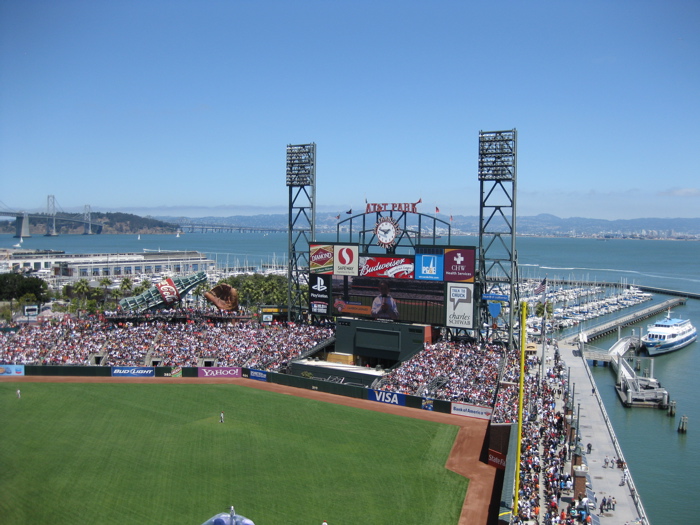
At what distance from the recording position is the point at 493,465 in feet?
91.6

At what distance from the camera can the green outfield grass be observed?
72.8ft

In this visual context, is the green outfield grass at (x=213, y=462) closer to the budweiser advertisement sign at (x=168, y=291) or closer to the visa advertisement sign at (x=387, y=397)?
the visa advertisement sign at (x=387, y=397)

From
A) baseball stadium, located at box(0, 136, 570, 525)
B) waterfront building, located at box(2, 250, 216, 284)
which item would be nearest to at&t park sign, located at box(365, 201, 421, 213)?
baseball stadium, located at box(0, 136, 570, 525)

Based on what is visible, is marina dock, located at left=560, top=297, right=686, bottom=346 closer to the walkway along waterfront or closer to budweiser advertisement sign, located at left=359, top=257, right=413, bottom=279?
the walkway along waterfront

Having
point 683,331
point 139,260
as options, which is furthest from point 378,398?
point 139,260

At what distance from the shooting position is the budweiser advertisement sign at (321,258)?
4469cm

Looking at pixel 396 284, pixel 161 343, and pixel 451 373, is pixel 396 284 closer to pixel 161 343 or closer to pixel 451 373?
pixel 451 373

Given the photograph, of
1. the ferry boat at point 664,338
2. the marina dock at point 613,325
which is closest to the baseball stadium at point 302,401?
the marina dock at point 613,325

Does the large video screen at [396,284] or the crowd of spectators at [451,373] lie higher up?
the large video screen at [396,284]

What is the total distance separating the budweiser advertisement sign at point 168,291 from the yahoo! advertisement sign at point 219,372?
463 inches

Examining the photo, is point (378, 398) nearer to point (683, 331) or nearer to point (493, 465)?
point (493, 465)

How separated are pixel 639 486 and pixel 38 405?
111ft

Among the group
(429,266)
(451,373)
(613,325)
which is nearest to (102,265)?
(613,325)

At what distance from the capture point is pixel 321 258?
4500 centimetres
